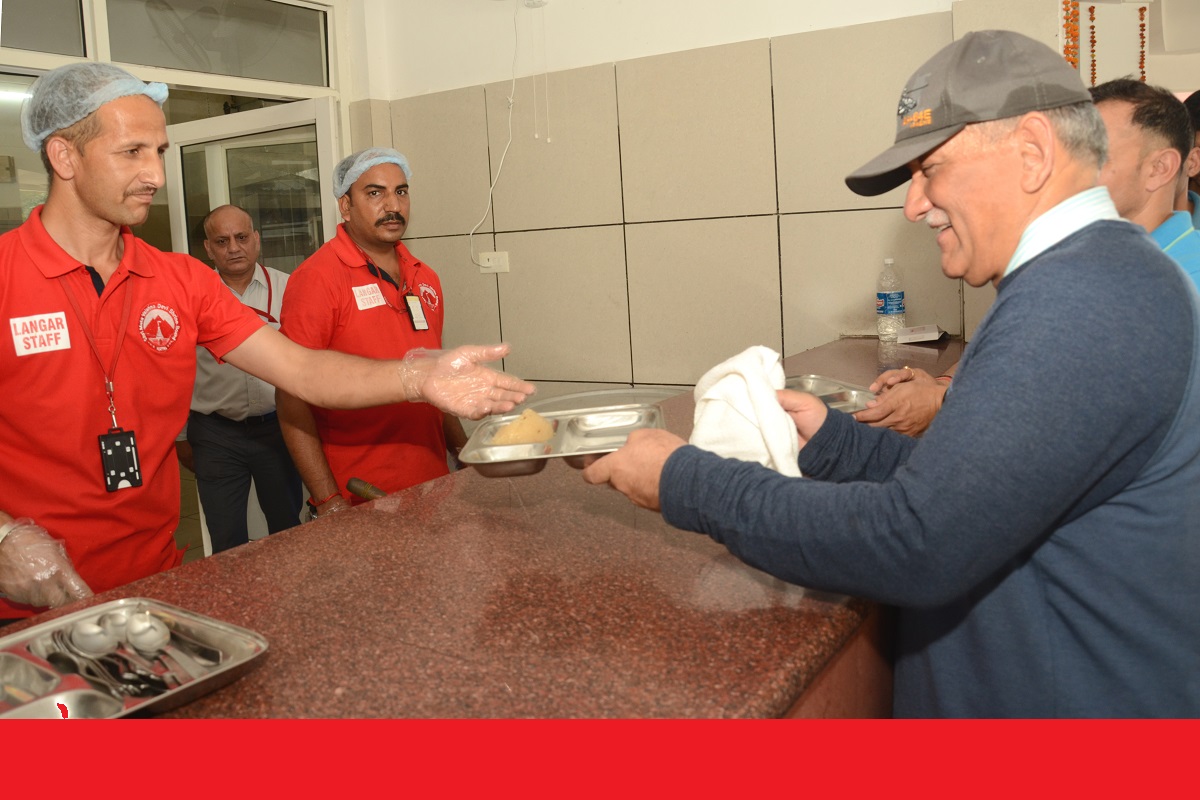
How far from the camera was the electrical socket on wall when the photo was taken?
4195 mm

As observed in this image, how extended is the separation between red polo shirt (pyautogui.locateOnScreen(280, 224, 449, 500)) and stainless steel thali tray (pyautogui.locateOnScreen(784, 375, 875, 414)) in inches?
51.9

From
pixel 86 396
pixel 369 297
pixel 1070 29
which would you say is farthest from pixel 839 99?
pixel 86 396

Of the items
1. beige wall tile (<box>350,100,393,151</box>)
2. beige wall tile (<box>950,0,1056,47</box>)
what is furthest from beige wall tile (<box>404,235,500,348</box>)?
beige wall tile (<box>950,0,1056,47</box>)

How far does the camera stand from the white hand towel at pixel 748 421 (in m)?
1.29

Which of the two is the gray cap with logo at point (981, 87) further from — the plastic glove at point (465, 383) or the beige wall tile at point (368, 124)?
the beige wall tile at point (368, 124)

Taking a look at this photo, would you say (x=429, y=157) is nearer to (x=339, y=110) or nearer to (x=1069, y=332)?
(x=339, y=110)

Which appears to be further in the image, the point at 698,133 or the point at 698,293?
the point at 698,293

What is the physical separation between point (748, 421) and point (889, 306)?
84.1 inches

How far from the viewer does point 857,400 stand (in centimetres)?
201

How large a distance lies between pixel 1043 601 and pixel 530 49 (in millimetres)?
3505

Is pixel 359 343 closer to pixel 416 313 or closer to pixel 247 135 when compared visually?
pixel 416 313

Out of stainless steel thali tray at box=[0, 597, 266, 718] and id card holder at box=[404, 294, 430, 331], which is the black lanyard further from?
id card holder at box=[404, 294, 430, 331]

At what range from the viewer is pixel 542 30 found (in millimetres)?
3902

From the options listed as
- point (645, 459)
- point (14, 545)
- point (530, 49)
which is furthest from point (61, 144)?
point (530, 49)
